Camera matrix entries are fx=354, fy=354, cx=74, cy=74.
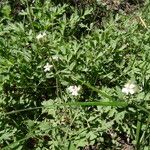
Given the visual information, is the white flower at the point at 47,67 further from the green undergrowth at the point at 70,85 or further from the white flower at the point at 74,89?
the white flower at the point at 74,89

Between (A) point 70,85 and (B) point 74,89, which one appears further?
(A) point 70,85

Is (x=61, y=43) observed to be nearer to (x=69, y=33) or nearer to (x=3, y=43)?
(x=69, y=33)

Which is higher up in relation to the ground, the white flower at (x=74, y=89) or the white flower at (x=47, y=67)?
the white flower at (x=47, y=67)

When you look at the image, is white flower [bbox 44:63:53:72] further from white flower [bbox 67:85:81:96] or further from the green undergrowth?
white flower [bbox 67:85:81:96]

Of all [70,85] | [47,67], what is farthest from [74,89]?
[47,67]

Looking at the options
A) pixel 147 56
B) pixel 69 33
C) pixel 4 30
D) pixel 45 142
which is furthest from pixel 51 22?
pixel 45 142

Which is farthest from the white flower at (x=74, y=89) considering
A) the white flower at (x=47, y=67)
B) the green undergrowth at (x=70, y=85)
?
the white flower at (x=47, y=67)

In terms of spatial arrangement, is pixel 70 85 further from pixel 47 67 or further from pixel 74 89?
pixel 47 67

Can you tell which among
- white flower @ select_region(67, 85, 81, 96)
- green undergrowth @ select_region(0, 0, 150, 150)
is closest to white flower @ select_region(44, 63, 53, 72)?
green undergrowth @ select_region(0, 0, 150, 150)

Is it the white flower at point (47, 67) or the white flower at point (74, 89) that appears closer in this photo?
the white flower at point (74, 89)
